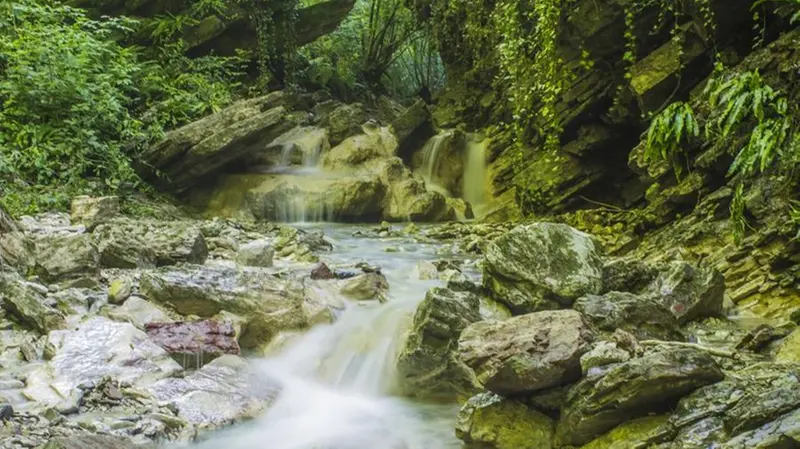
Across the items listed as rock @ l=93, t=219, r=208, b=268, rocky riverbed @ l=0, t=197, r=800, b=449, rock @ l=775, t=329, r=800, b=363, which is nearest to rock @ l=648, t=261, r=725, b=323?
rocky riverbed @ l=0, t=197, r=800, b=449

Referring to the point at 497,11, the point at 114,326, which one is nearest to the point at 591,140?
the point at 497,11

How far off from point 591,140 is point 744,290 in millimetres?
5091

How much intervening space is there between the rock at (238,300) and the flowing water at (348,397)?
0.25 m

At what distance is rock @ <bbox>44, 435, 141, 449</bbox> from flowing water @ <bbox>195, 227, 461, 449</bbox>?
67 cm

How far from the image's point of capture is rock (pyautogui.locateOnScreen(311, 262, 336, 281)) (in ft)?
21.3

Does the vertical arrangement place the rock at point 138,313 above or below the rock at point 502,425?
above

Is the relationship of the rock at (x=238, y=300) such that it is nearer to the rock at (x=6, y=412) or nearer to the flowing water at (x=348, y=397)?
the flowing water at (x=348, y=397)

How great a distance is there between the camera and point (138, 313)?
16.6ft

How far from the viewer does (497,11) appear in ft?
38.1

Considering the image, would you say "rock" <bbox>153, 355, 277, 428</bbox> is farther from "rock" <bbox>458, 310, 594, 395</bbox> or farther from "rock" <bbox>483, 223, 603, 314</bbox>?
"rock" <bbox>483, 223, 603, 314</bbox>

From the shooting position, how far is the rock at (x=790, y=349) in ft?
12.4

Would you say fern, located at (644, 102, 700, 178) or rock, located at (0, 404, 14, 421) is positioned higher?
fern, located at (644, 102, 700, 178)

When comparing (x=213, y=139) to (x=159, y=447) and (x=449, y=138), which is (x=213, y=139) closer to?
(x=449, y=138)

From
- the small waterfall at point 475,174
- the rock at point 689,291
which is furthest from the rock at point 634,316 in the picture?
the small waterfall at point 475,174
